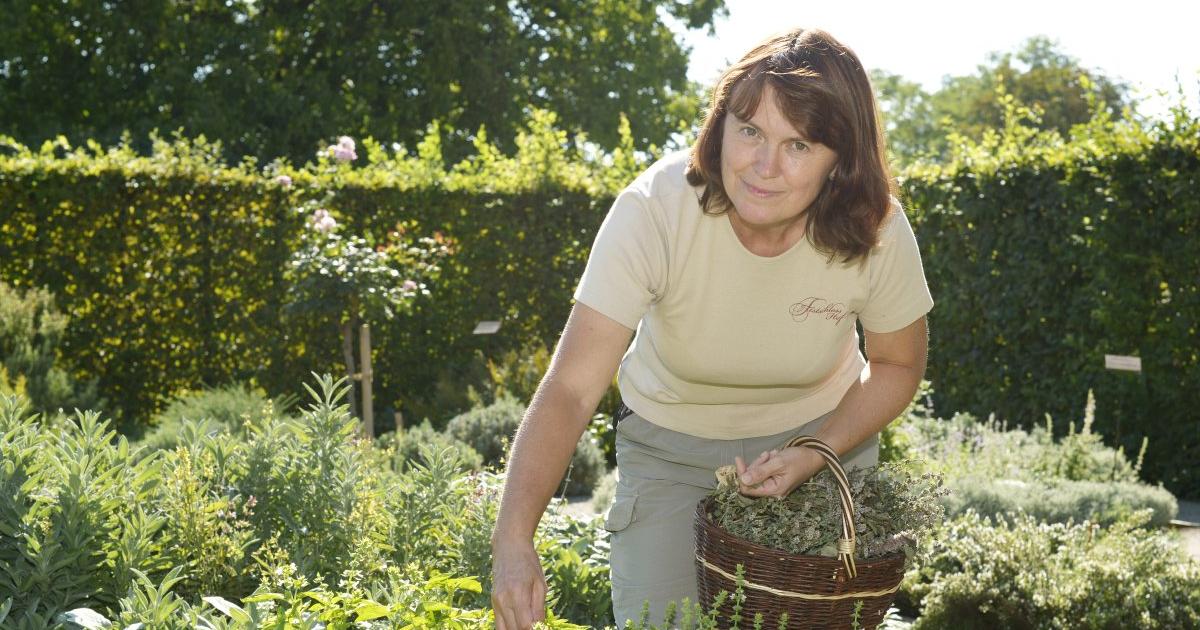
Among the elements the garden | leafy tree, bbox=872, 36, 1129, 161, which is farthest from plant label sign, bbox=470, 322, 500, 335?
leafy tree, bbox=872, 36, 1129, 161

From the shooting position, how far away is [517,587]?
5.73 ft

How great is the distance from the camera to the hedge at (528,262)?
722 cm

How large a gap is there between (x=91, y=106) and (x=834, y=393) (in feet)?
51.0

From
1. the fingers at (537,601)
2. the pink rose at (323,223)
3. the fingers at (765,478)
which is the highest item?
the fingers at (765,478)

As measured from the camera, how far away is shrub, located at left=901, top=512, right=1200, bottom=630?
383cm

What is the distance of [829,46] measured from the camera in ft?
6.93

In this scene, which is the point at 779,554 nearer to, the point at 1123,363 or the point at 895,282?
the point at 895,282

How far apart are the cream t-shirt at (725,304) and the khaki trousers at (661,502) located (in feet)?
0.11

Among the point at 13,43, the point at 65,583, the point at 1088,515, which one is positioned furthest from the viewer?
the point at 13,43

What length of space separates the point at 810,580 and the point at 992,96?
110ft

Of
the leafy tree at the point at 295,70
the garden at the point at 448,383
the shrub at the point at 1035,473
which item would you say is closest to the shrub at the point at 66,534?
the garden at the point at 448,383

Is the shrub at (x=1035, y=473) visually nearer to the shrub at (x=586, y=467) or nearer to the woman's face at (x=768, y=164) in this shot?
the shrub at (x=586, y=467)

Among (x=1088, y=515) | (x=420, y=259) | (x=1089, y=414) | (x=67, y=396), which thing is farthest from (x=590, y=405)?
(x=420, y=259)

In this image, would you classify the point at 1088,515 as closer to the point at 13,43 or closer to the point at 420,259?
the point at 420,259
